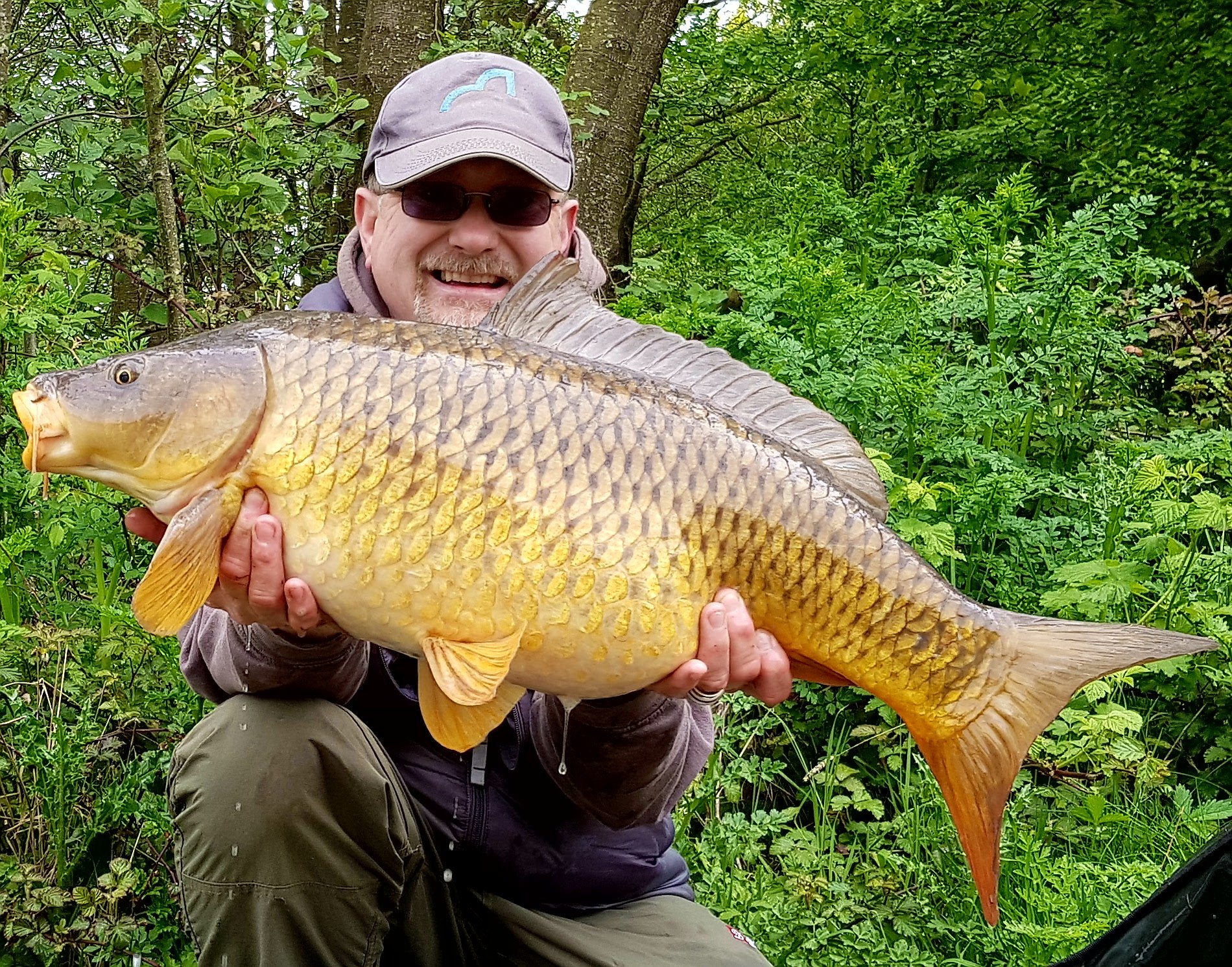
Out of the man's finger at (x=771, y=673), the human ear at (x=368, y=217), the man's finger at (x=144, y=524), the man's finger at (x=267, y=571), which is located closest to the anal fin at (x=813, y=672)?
the man's finger at (x=771, y=673)

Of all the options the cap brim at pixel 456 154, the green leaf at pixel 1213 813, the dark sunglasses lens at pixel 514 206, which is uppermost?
the cap brim at pixel 456 154

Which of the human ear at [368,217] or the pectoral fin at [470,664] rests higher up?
the human ear at [368,217]

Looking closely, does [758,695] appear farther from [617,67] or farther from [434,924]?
[617,67]

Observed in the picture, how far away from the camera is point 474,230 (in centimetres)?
192

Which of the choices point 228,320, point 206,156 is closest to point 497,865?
point 228,320

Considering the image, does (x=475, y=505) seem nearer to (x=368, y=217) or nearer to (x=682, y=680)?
(x=682, y=680)

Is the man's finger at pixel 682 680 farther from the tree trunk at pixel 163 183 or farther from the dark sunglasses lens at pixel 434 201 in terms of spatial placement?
the tree trunk at pixel 163 183

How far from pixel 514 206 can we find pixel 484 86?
21cm

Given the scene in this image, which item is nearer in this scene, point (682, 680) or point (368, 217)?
point (682, 680)

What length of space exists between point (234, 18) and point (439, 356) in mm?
2631

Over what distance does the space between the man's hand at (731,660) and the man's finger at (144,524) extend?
0.58m

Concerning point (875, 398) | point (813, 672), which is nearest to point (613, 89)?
point (875, 398)

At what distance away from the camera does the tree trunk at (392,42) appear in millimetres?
3977

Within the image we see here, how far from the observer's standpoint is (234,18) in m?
3.45
